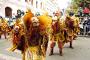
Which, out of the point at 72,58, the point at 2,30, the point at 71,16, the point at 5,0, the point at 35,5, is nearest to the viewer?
the point at 72,58

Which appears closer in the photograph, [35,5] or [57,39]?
[57,39]

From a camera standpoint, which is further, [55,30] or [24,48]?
[55,30]

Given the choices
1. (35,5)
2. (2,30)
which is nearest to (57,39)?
(2,30)

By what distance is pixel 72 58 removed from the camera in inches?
480

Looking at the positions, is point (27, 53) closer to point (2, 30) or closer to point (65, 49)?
point (65, 49)

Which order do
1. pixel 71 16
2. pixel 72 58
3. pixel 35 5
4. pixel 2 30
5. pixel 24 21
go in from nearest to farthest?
pixel 24 21, pixel 72 58, pixel 71 16, pixel 2 30, pixel 35 5

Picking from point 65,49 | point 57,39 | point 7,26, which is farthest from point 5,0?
point 57,39

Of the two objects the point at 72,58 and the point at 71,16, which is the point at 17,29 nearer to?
the point at 72,58

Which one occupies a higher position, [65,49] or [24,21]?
[24,21]

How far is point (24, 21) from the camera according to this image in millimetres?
6977

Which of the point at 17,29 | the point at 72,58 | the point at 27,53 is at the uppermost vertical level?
the point at 17,29

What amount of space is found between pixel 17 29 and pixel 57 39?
537 cm

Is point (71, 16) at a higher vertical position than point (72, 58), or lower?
higher

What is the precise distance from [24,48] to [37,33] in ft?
1.50
